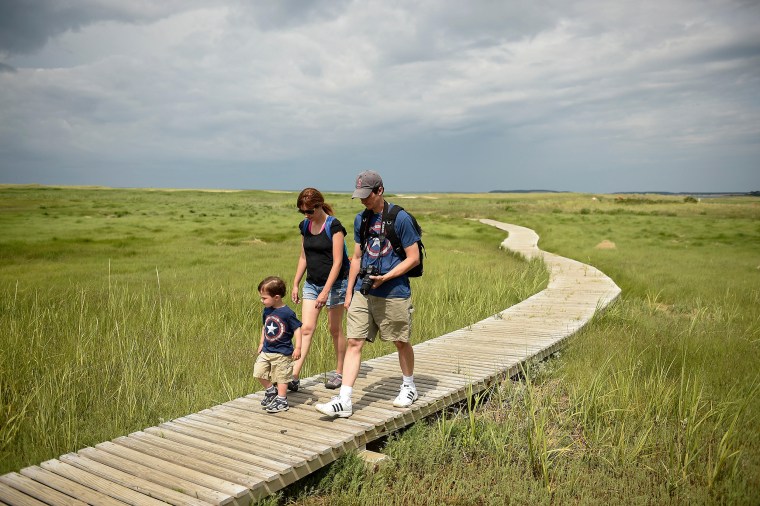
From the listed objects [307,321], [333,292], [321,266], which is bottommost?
[307,321]

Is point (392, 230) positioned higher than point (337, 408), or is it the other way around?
point (392, 230)

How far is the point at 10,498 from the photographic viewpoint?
3.58m

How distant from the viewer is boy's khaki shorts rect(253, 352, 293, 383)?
507cm

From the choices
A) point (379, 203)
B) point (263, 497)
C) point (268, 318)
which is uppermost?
point (379, 203)

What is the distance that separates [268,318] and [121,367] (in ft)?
9.74

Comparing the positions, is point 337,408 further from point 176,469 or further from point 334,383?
point 176,469

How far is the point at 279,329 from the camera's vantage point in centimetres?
504

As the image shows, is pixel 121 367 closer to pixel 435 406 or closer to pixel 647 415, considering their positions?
pixel 435 406

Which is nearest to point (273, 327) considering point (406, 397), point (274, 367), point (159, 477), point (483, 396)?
point (274, 367)

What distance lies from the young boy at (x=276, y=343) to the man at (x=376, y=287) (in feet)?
1.47

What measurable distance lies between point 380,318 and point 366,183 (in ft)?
3.96

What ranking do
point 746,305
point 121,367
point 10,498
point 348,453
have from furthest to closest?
point 746,305, point 121,367, point 348,453, point 10,498

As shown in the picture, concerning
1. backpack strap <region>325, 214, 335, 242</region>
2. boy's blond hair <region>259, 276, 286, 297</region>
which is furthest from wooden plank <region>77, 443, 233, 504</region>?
backpack strap <region>325, 214, 335, 242</region>

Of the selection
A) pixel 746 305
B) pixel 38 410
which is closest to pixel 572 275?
pixel 746 305
